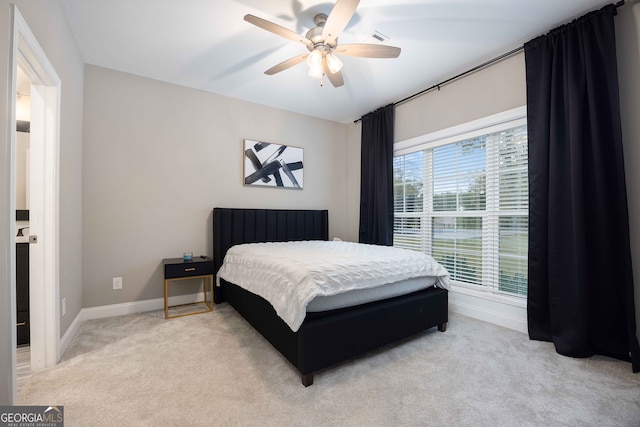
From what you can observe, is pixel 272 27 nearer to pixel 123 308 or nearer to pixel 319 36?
pixel 319 36

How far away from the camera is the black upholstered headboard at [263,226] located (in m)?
3.38

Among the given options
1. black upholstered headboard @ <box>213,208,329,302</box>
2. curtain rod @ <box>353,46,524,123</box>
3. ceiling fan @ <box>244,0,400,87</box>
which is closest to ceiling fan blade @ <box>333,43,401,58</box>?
ceiling fan @ <box>244,0,400,87</box>

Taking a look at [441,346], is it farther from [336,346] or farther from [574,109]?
[574,109]

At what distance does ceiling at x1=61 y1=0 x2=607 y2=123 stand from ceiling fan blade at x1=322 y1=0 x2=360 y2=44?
26cm

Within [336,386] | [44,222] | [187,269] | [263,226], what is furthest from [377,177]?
[44,222]

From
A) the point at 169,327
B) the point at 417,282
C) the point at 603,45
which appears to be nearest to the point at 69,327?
the point at 169,327

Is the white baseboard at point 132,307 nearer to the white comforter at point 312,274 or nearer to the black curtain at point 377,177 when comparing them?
the white comforter at point 312,274

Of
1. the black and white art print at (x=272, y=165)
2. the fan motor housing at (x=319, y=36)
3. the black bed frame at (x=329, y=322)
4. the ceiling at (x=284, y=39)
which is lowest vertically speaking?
the black bed frame at (x=329, y=322)

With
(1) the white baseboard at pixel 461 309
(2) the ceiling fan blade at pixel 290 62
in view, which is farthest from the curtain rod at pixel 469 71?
(1) the white baseboard at pixel 461 309

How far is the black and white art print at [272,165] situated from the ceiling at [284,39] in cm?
77

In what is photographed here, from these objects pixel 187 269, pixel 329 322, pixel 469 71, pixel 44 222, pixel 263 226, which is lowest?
pixel 329 322

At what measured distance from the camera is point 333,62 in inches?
89.5

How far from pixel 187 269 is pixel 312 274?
1.81 meters

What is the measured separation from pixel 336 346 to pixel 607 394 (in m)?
1.65
